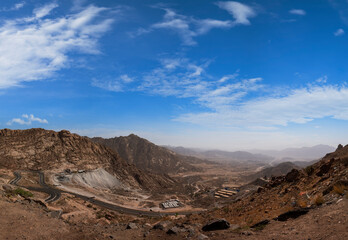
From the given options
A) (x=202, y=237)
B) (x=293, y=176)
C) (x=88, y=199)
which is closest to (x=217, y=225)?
(x=202, y=237)

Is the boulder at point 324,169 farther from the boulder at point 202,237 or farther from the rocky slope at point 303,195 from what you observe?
the boulder at point 202,237

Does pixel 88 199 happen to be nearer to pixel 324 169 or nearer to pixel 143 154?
pixel 324 169

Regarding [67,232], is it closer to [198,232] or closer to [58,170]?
[198,232]

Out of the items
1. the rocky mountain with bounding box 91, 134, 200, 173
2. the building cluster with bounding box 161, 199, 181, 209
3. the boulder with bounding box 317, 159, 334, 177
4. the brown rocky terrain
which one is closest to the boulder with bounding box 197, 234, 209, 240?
the brown rocky terrain

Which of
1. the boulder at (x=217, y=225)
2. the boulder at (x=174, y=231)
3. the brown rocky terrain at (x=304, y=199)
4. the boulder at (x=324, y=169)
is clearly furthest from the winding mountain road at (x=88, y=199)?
the boulder at (x=217, y=225)

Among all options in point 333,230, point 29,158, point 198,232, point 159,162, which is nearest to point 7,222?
point 198,232

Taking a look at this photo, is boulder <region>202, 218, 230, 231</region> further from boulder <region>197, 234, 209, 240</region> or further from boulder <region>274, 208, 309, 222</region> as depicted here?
boulder <region>274, 208, 309, 222</region>
